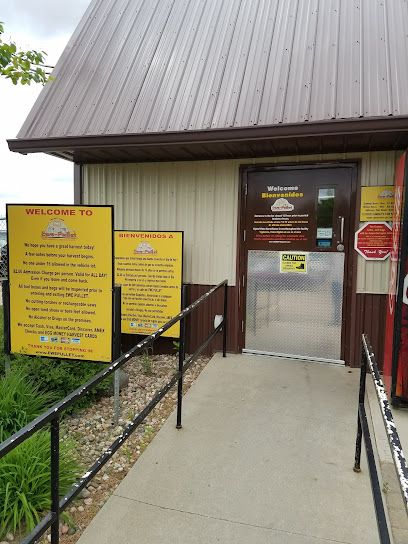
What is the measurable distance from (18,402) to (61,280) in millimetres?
1074

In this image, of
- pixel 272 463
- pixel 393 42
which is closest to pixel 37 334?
pixel 272 463

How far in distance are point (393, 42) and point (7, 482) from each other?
5.26 meters

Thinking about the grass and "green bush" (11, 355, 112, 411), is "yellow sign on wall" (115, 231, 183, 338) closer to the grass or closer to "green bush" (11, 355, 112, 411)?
"green bush" (11, 355, 112, 411)

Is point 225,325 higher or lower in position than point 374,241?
lower

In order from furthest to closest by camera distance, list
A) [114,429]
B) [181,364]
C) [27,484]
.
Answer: [114,429] < [181,364] < [27,484]

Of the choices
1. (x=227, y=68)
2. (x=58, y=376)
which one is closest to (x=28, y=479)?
(x=58, y=376)

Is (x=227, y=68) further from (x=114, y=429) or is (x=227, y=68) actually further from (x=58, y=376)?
(x=114, y=429)

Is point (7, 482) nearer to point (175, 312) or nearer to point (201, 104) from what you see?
point (175, 312)

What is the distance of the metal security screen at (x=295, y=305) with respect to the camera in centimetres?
488

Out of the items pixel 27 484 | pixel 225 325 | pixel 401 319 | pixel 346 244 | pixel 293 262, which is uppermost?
pixel 346 244

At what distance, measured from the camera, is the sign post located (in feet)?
15.1

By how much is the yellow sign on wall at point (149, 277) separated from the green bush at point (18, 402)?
Result: 5.48ft

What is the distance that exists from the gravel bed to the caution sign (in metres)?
1.58

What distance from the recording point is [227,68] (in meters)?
4.79
